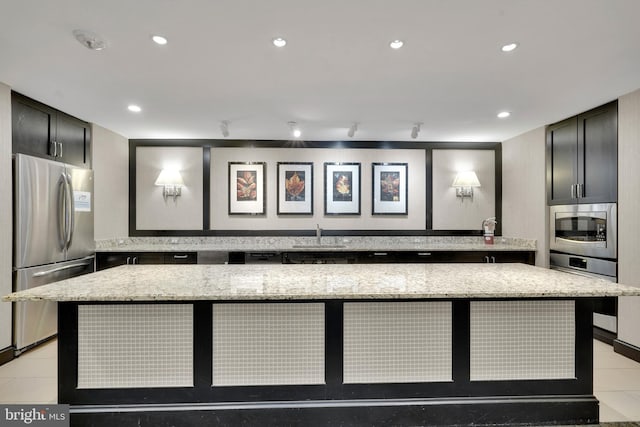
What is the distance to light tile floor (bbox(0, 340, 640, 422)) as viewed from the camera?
228 cm

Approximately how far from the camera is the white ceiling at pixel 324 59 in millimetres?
1843

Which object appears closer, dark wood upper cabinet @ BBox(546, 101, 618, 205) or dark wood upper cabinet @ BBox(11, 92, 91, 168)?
dark wood upper cabinet @ BBox(11, 92, 91, 168)

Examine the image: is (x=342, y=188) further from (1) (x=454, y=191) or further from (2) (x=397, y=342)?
(2) (x=397, y=342)

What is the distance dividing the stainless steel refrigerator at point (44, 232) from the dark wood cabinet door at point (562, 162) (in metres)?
5.35

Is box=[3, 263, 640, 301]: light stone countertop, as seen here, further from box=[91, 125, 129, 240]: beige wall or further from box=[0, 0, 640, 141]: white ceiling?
box=[91, 125, 129, 240]: beige wall

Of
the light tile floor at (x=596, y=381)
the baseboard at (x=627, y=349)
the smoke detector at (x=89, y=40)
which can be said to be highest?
the smoke detector at (x=89, y=40)

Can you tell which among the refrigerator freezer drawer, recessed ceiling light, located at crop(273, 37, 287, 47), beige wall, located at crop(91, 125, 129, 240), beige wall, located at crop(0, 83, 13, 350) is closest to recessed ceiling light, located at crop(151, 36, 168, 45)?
recessed ceiling light, located at crop(273, 37, 287, 47)

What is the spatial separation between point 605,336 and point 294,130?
3986 mm

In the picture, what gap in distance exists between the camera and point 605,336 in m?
3.38

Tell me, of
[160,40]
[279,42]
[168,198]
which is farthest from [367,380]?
[168,198]

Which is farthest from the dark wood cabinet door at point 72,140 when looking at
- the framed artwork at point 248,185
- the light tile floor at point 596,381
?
the light tile floor at point 596,381

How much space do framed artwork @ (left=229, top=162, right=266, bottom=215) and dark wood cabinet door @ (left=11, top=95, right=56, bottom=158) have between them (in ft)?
6.66

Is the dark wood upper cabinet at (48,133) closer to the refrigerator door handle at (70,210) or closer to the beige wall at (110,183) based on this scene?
the beige wall at (110,183)

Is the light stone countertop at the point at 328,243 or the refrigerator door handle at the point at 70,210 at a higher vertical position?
the refrigerator door handle at the point at 70,210
